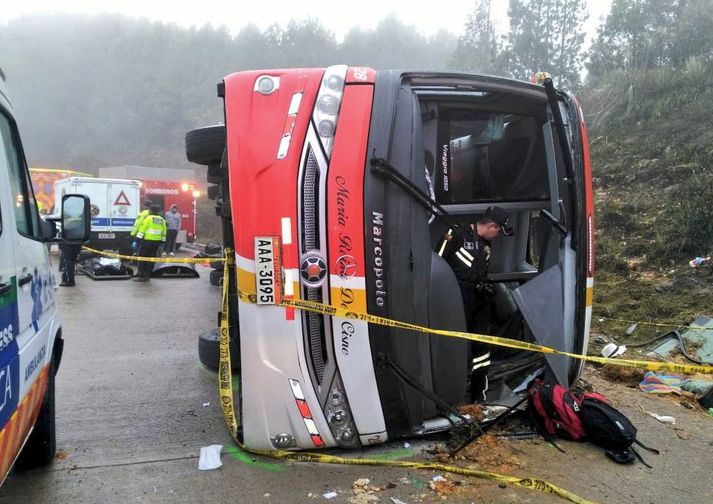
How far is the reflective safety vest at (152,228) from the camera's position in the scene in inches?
456

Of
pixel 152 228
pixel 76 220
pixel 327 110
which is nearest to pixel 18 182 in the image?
pixel 76 220

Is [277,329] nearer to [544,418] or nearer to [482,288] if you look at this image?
[482,288]

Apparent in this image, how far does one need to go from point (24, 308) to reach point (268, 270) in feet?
3.79

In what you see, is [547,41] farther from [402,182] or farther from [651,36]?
[402,182]

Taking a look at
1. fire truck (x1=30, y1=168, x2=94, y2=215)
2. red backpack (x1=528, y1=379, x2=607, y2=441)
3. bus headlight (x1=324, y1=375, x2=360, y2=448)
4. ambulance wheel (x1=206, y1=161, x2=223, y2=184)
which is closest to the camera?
bus headlight (x1=324, y1=375, x2=360, y2=448)

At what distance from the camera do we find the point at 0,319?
2111mm

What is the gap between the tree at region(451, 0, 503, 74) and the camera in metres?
A: 34.8

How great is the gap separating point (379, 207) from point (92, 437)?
2.52 meters

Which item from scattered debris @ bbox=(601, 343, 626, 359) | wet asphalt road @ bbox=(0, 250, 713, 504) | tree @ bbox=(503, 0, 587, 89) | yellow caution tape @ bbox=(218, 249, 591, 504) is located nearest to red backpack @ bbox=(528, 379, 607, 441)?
wet asphalt road @ bbox=(0, 250, 713, 504)

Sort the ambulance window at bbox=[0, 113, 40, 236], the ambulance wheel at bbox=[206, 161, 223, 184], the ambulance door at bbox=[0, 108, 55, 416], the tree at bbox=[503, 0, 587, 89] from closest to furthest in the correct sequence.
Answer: the ambulance door at bbox=[0, 108, 55, 416], the ambulance window at bbox=[0, 113, 40, 236], the ambulance wheel at bbox=[206, 161, 223, 184], the tree at bbox=[503, 0, 587, 89]

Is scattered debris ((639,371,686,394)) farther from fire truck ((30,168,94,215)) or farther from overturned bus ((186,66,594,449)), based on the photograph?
fire truck ((30,168,94,215))

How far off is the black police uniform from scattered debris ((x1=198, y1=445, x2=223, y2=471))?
1.79 meters

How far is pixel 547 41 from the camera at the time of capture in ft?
91.5

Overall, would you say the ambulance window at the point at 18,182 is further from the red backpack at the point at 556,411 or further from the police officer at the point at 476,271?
the red backpack at the point at 556,411
